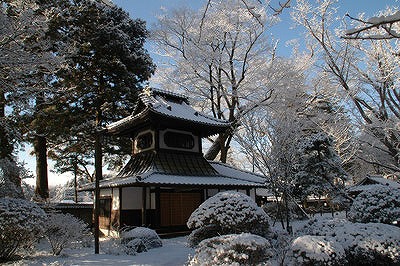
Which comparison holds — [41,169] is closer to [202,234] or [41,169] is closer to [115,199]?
[115,199]

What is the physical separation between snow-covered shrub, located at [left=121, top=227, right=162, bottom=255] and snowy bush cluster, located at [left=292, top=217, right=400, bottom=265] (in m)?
6.23

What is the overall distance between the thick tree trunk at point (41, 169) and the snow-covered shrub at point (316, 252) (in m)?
17.0

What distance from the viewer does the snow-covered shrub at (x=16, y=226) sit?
8.84m

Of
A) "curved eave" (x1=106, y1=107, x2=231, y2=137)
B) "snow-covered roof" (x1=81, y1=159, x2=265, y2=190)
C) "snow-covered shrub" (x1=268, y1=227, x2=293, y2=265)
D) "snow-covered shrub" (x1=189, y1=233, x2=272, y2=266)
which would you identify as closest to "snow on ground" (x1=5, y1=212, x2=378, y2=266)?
"snow-covered shrub" (x1=268, y1=227, x2=293, y2=265)

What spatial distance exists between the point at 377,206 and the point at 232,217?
490 centimetres

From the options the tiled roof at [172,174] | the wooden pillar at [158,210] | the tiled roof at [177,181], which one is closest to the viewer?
the tiled roof at [177,181]

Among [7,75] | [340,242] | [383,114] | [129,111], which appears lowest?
[340,242]

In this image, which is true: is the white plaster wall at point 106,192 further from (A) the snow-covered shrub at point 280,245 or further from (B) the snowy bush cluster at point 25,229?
(A) the snow-covered shrub at point 280,245

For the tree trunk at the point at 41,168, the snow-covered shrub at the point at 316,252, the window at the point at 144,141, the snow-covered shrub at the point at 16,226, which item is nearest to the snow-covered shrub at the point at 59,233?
the snow-covered shrub at the point at 16,226

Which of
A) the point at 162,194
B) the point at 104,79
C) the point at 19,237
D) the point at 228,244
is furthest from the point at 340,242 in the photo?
the point at 104,79

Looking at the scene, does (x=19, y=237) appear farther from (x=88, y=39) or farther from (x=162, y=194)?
(x=88, y=39)

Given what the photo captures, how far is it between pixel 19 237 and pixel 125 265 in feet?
11.0

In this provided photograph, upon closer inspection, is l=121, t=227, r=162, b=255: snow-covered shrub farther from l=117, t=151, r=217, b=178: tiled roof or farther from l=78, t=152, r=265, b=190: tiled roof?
l=117, t=151, r=217, b=178: tiled roof

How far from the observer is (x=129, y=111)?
2142 centimetres
